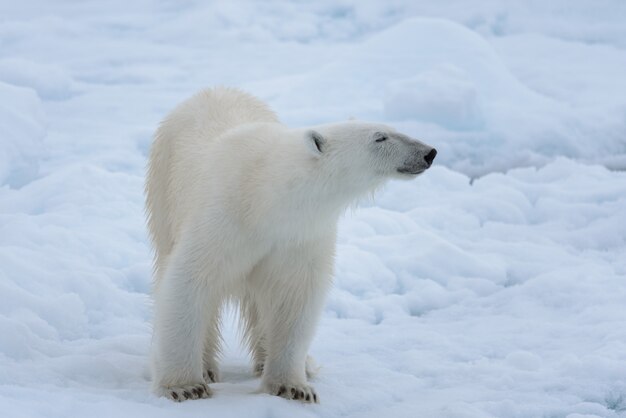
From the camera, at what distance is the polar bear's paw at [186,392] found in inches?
132

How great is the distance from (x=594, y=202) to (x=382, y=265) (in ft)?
7.14

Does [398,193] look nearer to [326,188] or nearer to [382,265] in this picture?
[382,265]

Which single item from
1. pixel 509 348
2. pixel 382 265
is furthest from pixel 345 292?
pixel 509 348

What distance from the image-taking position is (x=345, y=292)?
17.1 ft

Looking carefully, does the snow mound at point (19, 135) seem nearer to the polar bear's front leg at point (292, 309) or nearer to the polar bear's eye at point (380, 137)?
the polar bear's front leg at point (292, 309)

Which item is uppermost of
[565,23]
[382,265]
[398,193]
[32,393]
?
[565,23]

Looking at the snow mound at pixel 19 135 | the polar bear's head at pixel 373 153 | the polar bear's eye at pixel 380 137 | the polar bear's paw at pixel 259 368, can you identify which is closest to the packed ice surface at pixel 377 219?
the snow mound at pixel 19 135

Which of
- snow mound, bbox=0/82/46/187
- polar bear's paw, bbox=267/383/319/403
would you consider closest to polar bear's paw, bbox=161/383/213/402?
polar bear's paw, bbox=267/383/319/403

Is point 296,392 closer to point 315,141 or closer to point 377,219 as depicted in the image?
point 315,141

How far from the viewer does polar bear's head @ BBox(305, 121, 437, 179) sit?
10.8 ft

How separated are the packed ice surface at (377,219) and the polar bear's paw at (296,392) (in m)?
0.07

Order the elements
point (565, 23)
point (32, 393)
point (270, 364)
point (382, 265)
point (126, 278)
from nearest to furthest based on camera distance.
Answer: point (32, 393), point (270, 364), point (126, 278), point (382, 265), point (565, 23)

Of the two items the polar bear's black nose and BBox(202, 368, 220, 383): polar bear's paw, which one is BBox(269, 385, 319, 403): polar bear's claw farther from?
the polar bear's black nose

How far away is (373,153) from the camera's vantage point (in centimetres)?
333
